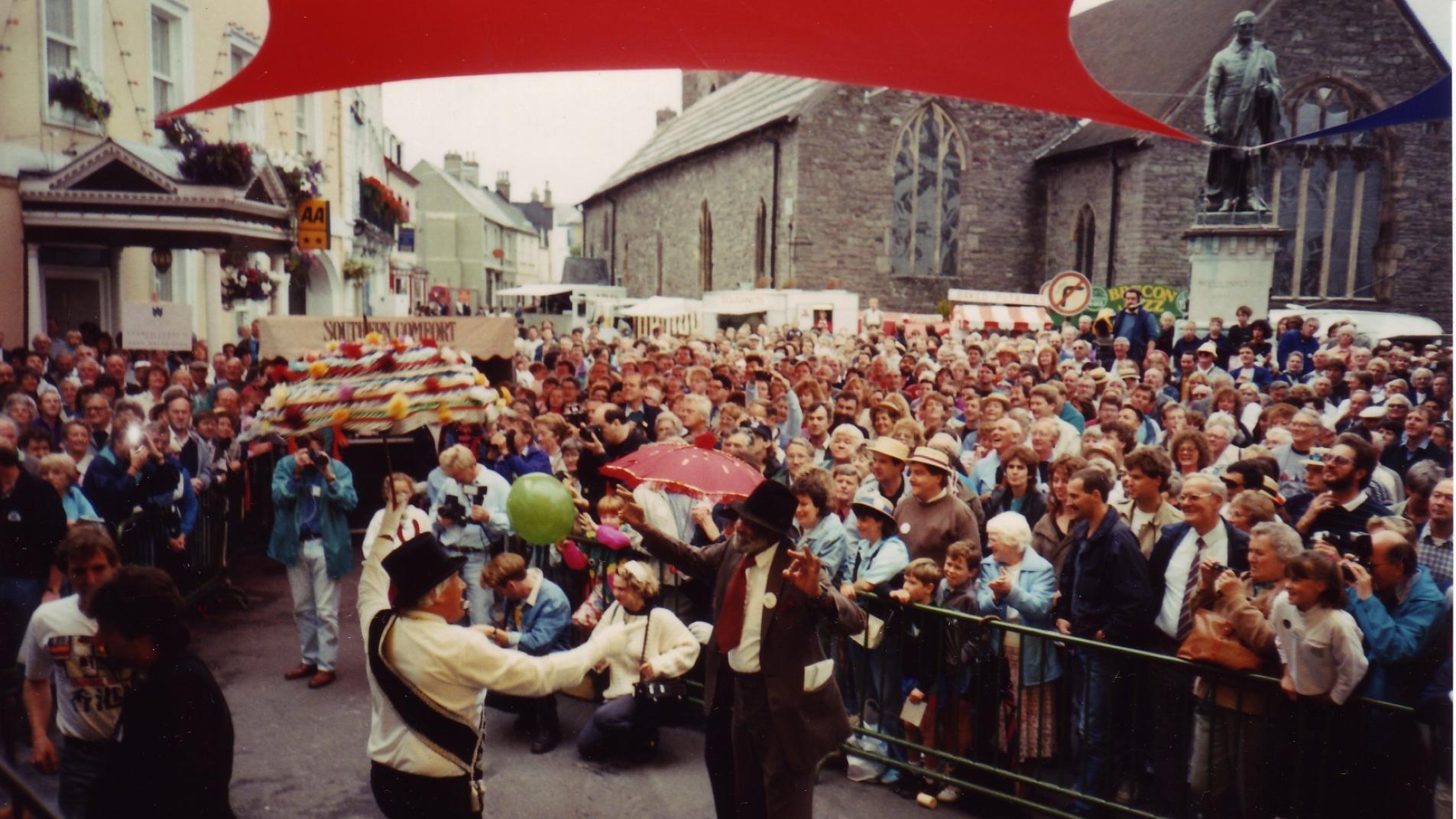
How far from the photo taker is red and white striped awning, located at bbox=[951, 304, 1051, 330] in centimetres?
2589

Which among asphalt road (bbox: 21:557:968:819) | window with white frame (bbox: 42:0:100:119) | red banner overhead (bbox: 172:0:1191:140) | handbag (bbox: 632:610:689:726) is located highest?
window with white frame (bbox: 42:0:100:119)

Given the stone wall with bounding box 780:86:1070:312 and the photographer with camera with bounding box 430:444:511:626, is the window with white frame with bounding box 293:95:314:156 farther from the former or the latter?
the photographer with camera with bounding box 430:444:511:626

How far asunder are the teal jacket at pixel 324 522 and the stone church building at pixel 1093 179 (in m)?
22.4

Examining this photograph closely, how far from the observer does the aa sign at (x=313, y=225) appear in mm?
16969

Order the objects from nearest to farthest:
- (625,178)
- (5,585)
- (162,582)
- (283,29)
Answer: (283,29), (162,582), (5,585), (625,178)

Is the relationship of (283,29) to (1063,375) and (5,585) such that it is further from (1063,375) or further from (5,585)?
(1063,375)

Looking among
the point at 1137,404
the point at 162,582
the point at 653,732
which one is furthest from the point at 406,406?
the point at 1137,404

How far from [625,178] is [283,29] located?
160 feet

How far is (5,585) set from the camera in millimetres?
6199

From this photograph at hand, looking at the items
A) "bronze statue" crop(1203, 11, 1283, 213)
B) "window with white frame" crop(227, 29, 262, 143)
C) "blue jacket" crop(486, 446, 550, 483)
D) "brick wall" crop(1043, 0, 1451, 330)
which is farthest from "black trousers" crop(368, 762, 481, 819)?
"brick wall" crop(1043, 0, 1451, 330)

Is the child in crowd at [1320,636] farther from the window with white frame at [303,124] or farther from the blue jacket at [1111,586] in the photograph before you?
the window with white frame at [303,124]

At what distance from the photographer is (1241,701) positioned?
4828 mm

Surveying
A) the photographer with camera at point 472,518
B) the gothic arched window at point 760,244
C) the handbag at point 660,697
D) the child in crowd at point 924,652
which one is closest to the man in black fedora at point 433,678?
the handbag at point 660,697

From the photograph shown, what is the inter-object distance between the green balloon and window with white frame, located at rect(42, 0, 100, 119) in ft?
32.7
